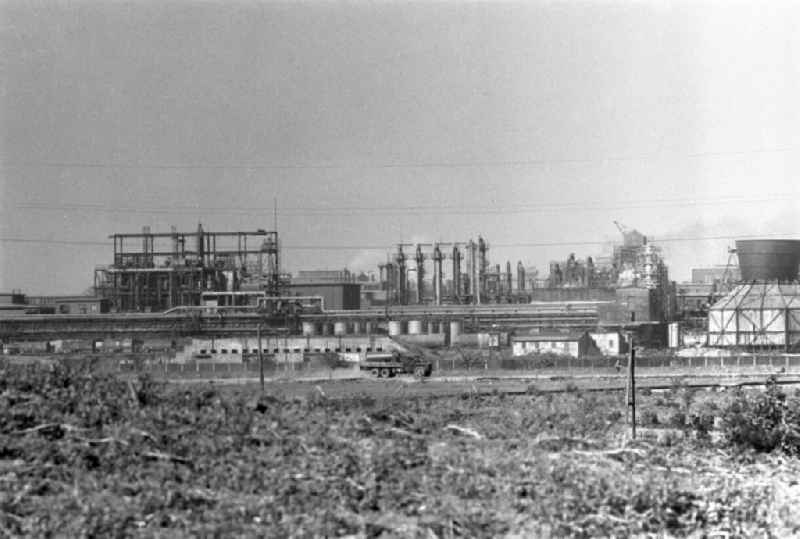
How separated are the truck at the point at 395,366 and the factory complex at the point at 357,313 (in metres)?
14.6

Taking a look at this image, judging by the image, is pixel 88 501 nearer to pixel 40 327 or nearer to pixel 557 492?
pixel 557 492

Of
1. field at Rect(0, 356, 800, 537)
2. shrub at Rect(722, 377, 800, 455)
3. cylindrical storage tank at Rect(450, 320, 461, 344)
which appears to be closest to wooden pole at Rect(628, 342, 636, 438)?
shrub at Rect(722, 377, 800, 455)

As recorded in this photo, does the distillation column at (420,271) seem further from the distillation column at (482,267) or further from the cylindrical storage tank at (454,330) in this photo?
the cylindrical storage tank at (454,330)

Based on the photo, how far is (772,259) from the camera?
268ft

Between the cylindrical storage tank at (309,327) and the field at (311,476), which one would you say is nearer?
the field at (311,476)

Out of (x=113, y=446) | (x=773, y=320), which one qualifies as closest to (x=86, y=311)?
(x=773, y=320)

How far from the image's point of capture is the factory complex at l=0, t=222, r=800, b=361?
7606cm

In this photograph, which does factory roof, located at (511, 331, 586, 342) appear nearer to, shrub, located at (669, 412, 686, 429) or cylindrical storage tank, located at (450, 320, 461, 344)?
cylindrical storage tank, located at (450, 320, 461, 344)

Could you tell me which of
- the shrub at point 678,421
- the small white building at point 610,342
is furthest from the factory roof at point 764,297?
the shrub at point 678,421

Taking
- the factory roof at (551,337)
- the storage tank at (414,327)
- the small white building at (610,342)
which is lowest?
the small white building at (610,342)

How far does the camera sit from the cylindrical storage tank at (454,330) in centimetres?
8469

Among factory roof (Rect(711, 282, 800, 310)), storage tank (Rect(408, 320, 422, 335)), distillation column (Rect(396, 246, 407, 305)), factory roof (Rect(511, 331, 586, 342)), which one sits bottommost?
factory roof (Rect(511, 331, 586, 342))

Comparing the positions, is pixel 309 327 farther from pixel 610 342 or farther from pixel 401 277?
pixel 610 342

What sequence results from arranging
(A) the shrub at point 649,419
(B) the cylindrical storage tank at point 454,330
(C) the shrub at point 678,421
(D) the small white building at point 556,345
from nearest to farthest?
(C) the shrub at point 678,421 < (A) the shrub at point 649,419 < (D) the small white building at point 556,345 < (B) the cylindrical storage tank at point 454,330
